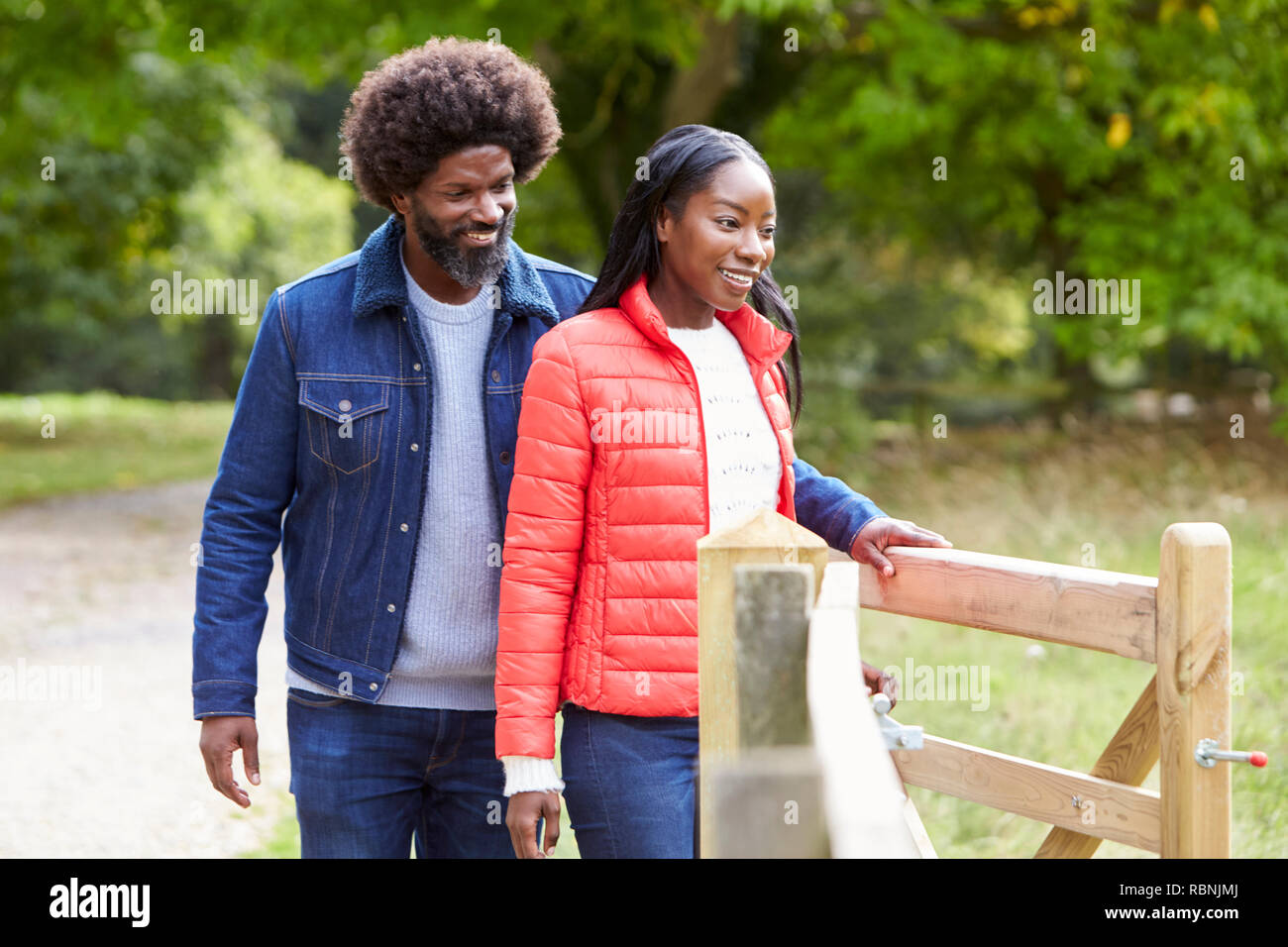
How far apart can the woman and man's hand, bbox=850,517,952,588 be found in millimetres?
237

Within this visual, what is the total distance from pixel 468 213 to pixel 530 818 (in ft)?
3.41

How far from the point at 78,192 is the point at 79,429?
5059mm

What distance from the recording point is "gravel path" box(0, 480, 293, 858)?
550 cm

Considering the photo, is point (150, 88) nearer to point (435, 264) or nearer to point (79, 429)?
point (79, 429)

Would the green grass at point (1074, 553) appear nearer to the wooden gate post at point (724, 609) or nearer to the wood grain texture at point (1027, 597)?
the wood grain texture at point (1027, 597)

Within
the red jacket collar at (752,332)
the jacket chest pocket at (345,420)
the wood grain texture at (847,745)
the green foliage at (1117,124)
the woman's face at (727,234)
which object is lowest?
the wood grain texture at (847,745)

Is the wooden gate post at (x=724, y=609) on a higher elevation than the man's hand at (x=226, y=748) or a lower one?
higher

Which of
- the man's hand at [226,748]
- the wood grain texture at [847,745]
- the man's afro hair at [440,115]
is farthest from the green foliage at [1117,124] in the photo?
the wood grain texture at [847,745]

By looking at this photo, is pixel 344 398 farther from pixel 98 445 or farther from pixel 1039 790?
pixel 98 445

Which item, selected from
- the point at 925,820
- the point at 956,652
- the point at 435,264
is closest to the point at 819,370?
the point at 956,652

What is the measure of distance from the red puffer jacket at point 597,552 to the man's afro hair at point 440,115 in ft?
1.56

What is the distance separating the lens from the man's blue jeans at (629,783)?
2.20 metres
